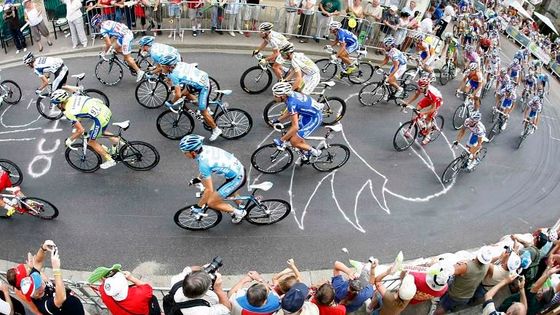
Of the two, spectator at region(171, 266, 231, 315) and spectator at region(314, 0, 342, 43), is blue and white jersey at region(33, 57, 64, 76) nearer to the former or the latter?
spectator at region(171, 266, 231, 315)

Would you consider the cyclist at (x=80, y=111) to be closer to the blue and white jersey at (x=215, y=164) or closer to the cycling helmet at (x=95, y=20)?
the blue and white jersey at (x=215, y=164)

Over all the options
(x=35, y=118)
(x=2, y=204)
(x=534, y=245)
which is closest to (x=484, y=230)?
(x=534, y=245)

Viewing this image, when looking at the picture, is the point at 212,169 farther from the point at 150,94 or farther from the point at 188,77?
the point at 150,94

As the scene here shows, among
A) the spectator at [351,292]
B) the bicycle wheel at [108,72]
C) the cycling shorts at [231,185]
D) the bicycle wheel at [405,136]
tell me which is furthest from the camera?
the bicycle wheel at [108,72]

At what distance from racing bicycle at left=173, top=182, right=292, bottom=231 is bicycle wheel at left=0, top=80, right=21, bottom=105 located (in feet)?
18.8

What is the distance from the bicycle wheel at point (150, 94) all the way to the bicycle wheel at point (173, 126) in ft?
3.09

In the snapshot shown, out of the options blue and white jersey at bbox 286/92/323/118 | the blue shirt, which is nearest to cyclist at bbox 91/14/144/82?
blue and white jersey at bbox 286/92/323/118

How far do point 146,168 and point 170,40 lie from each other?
18.5 ft

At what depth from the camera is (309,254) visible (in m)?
8.40

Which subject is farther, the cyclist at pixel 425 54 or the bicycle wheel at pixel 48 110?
the cyclist at pixel 425 54

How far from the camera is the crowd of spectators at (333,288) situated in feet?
16.9

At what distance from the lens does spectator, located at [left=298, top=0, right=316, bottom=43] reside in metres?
14.0

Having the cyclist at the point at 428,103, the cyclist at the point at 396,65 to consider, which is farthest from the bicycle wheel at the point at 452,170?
the cyclist at the point at 396,65

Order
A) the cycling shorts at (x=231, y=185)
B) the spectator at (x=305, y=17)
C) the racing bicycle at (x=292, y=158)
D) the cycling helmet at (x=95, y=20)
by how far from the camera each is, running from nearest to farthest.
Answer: the cycling shorts at (x=231, y=185) < the racing bicycle at (x=292, y=158) < the cycling helmet at (x=95, y=20) < the spectator at (x=305, y=17)
